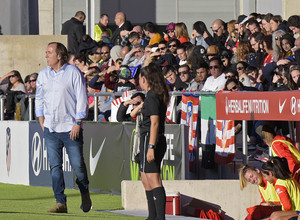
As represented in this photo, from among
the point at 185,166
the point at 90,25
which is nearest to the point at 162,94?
the point at 185,166

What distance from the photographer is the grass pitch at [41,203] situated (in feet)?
37.3

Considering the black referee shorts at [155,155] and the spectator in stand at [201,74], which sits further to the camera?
the spectator in stand at [201,74]

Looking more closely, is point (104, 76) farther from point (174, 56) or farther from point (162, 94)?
point (162, 94)

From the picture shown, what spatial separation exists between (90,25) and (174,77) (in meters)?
10.9

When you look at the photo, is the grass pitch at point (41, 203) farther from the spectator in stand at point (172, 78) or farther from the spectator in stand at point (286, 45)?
the spectator in stand at point (286, 45)

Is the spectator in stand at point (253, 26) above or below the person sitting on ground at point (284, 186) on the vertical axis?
above

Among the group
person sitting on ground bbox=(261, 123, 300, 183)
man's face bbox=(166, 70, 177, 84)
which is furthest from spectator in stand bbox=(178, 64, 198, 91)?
person sitting on ground bbox=(261, 123, 300, 183)

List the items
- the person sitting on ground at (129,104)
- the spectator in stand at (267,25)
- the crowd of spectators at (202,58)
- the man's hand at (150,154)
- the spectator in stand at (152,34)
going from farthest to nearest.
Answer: the spectator in stand at (152,34), the spectator in stand at (267,25), the crowd of spectators at (202,58), the person sitting on ground at (129,104), the man's hand at (150,154)

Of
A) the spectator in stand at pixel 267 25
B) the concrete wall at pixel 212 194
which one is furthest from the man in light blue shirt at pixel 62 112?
the spectator in stand at pixel 267 25

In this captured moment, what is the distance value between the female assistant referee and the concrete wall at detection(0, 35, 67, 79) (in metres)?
12.7

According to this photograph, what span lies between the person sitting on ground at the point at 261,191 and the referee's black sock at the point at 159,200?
6.62ft

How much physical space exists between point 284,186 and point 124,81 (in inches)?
192

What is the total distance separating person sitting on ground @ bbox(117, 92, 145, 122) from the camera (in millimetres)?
14220

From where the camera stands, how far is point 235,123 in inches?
553
